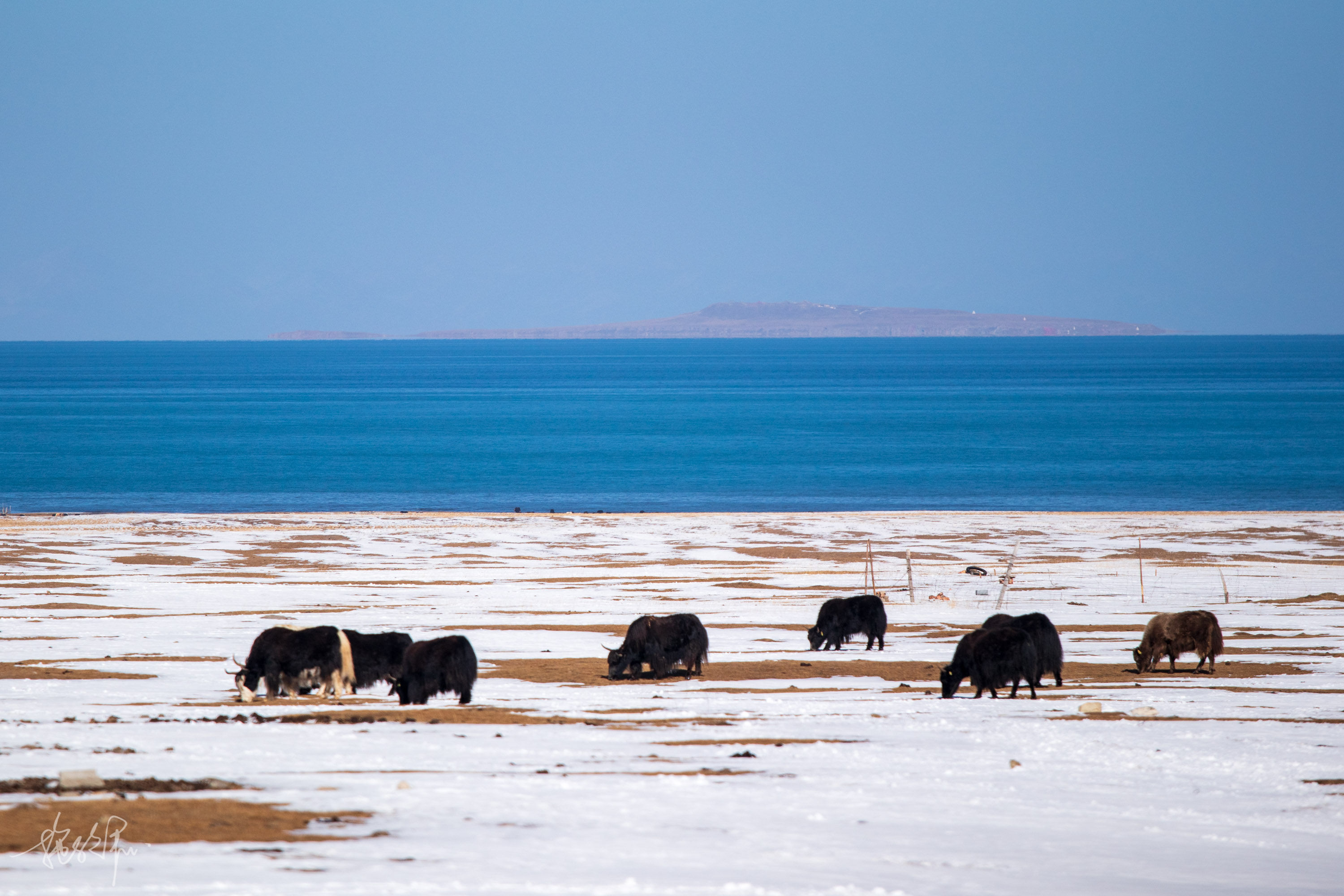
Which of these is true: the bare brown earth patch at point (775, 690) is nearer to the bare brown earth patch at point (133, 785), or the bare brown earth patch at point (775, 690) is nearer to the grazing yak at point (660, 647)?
the grazing yak at point (660, 647)

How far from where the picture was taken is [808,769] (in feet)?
41.1

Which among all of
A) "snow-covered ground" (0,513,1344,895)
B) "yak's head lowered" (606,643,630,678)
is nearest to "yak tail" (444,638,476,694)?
"snow-covered ground" (0,513,1344,895)

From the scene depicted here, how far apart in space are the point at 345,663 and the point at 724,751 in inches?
277

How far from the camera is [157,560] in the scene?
4247 cm

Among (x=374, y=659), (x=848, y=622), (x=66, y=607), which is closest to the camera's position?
(x=374, y=659)

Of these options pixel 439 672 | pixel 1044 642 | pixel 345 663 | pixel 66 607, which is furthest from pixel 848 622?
pixel 66 607

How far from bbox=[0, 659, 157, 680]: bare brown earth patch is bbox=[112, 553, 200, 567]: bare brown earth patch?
21.5 metres

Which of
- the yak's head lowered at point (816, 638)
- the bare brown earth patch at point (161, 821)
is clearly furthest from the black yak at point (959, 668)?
the bare brown earth patch at point (161, 821)

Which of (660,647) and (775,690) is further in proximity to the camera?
(660,647)

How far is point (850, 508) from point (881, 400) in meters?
101

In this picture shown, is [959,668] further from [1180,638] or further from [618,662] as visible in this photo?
[618,662]

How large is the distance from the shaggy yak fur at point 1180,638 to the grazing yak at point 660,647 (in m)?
6.98

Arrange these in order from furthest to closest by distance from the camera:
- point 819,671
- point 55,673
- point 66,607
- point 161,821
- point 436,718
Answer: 1. point 66,607
2. point 819,671
3. point 55,673
4. point 436,718
5. point 161,821

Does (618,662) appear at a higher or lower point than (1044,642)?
lower
